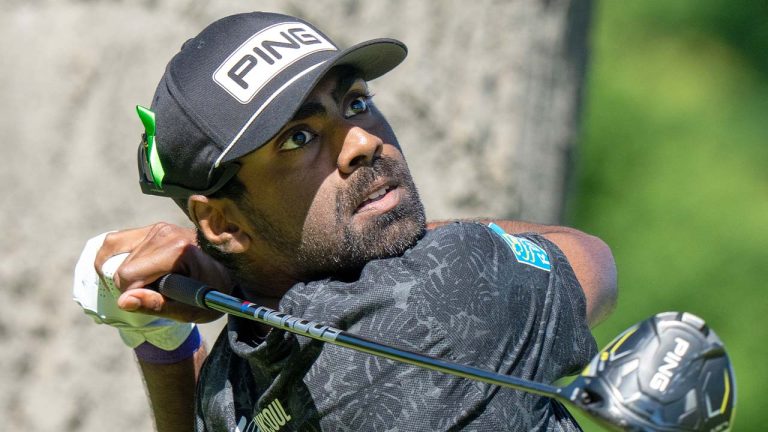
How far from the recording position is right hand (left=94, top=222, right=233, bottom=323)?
2283 millimetres

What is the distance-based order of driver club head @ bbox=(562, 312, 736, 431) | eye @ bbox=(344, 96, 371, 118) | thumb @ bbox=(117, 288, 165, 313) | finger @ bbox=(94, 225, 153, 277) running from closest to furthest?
driver club head @ bbox=(562, 312, 736, 431) → eye @ bbox=(344, 96, 371, 118) → thumb @ bbox=(117, 288, 165, 313) → finger @ bbox=(94, 225, 153, 277)

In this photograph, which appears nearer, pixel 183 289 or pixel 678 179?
pixel 183 289

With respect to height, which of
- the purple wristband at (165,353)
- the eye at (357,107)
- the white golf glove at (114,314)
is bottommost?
the purple wristband at (165,353)

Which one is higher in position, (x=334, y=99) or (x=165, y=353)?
(x=334, y=99)

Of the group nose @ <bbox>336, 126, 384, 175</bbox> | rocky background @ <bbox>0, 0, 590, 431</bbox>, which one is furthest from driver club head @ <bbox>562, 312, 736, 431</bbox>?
rocky background @ <bbox>0, 0, 590, 431</bbox>

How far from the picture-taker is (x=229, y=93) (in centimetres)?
209

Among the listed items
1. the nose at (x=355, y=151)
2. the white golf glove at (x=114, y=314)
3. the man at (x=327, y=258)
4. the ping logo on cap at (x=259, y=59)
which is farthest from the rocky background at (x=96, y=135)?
the nose at (x=355, y=151)

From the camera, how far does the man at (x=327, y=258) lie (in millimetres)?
1947

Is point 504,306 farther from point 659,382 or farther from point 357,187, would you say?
point 659,382

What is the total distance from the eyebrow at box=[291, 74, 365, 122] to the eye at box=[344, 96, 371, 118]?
0.03 m

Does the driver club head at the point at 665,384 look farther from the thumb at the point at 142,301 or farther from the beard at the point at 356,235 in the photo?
the thumb at the point at 142,301

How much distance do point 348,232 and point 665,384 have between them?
2.22 ft

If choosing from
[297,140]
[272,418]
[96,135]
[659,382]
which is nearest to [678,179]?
[96,135]

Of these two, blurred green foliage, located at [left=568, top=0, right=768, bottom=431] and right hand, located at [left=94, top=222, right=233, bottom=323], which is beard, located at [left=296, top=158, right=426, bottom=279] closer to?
right hand, located at [left=94, top=222, right=233, bottom=323]
